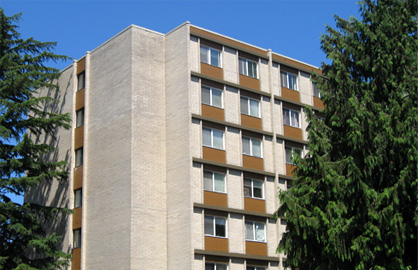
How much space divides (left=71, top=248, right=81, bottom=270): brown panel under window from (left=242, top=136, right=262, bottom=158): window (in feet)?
40.3

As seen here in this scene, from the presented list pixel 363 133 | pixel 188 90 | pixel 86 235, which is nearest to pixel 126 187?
pixel 86 235

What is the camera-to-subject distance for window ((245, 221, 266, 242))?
40.4m

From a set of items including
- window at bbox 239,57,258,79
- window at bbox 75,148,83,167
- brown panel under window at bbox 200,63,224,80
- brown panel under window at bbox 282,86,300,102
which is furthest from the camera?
brown panel under window at bbox 282,86,300,102

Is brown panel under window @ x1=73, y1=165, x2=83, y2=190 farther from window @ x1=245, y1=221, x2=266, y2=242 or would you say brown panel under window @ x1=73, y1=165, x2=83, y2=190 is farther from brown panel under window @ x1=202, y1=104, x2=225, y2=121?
window @ x1=245, y1=221, x2=266, y2=242

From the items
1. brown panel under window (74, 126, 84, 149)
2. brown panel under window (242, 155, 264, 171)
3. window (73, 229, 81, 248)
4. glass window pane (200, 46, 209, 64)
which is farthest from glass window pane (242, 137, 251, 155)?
window (73, 229, 81, 248)

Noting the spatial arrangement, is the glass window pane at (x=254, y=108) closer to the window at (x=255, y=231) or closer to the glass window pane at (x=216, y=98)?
the glass window pane at (x=216, y=98)

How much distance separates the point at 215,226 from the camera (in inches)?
1522

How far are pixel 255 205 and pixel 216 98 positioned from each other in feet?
24.1

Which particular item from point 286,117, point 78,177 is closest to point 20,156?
point 78,177

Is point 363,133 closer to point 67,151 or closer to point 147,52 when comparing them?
point 147,52

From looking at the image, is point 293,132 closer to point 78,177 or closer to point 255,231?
point 255,231

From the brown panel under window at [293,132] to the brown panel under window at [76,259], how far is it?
16.1 metres

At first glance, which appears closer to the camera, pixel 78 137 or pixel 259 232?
pixel 259 232

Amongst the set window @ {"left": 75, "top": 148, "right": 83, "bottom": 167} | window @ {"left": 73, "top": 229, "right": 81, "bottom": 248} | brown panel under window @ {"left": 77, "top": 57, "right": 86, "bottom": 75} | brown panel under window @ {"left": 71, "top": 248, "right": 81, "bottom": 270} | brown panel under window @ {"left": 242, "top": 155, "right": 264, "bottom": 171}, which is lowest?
brown panel under window @ {"left": 71, "top": 248, "right": 81, "bottom": 270}
